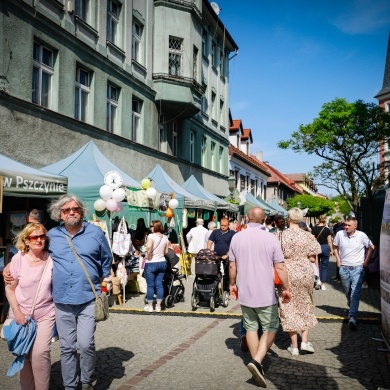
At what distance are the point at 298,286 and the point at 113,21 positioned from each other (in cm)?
1462

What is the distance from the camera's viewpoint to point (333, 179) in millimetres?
34281

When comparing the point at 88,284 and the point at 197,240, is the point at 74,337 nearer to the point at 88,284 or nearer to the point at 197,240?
the point at 88,284

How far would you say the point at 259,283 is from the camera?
5074mm

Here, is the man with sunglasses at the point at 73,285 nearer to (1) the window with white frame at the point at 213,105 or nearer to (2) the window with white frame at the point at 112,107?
(2) the window with white frame at the point at 112,107

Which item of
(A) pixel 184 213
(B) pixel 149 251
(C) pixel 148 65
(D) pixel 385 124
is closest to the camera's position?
(B) pixel 149 251

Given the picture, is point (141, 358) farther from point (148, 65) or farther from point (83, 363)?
point (148, 65)

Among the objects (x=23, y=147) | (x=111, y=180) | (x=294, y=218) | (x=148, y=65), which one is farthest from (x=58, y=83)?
(x=294, y=218)

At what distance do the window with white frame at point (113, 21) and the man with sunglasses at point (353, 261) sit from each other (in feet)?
41.4

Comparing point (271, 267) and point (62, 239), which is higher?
point (62, 239)

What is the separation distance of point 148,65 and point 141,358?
1648cm

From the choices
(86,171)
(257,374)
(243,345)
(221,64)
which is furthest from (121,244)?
(221,64)

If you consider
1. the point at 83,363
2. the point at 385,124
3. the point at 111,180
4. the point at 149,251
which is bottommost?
the point at 83,363

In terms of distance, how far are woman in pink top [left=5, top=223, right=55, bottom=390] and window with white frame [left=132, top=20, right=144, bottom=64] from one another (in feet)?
53.4

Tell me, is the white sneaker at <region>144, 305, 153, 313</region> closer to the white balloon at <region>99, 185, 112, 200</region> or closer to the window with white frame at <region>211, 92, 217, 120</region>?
the white balloon at <region>99, 185, 112, 200</region>
